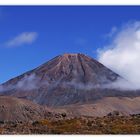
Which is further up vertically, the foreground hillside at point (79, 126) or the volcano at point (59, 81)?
the volcano at point (59, 81)

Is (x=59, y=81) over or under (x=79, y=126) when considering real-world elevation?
over

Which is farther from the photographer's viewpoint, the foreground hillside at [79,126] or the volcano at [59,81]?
the volcano at [59,81]

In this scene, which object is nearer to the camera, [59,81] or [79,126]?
[79,126]

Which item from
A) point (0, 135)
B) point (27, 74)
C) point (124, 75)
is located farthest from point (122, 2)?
point (0, 135)

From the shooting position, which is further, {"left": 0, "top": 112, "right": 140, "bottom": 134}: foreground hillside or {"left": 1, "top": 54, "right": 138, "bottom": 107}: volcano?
{"left": 1, "top": 54, "right": 138, "bottom": 107}: volcano
